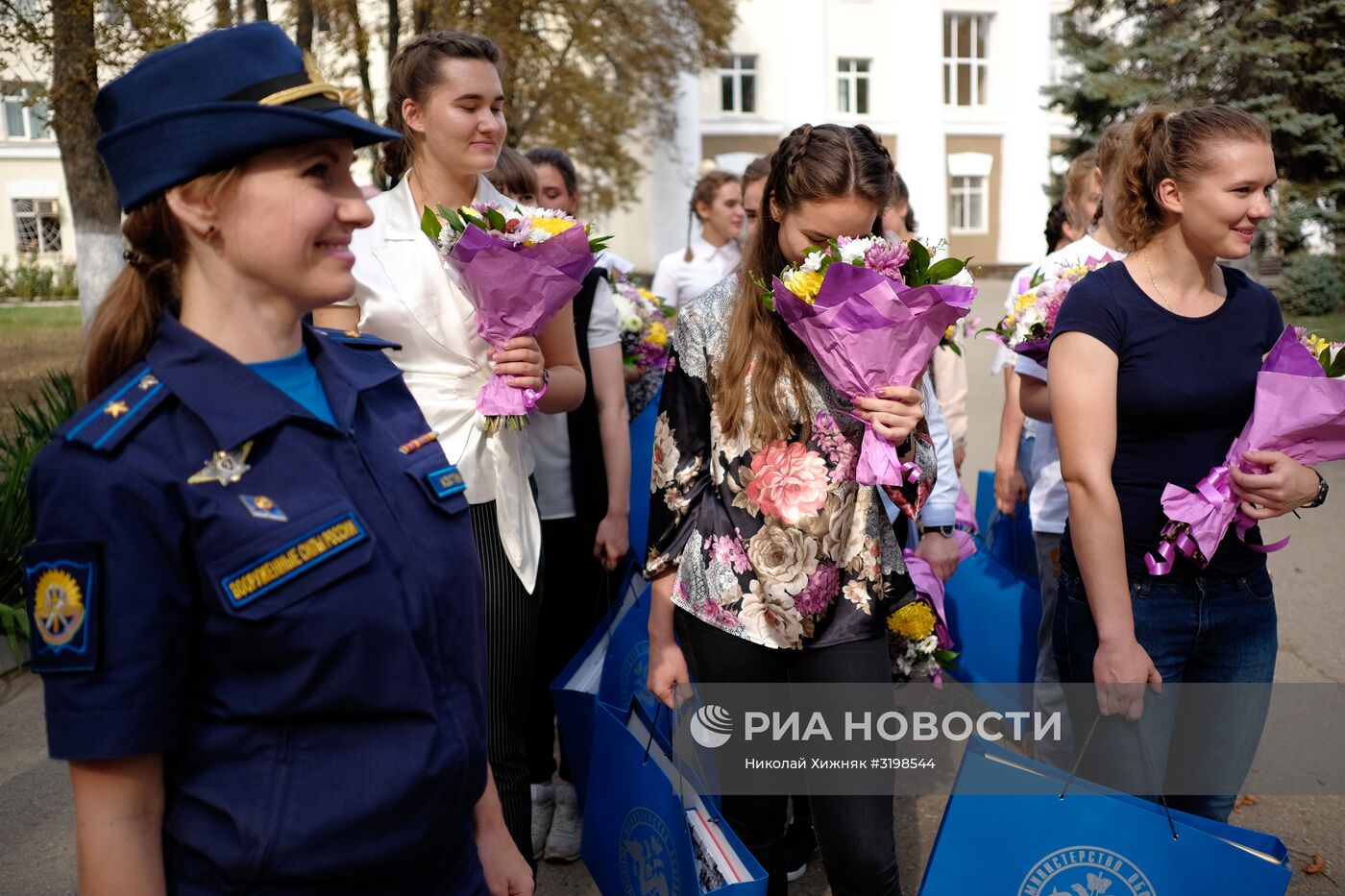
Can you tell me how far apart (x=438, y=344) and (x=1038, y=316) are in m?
1.83

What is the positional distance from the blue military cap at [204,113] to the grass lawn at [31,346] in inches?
289

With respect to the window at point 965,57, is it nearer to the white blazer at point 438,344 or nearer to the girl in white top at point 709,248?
the girl in white top at point 709,248

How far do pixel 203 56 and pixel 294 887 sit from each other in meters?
1.12

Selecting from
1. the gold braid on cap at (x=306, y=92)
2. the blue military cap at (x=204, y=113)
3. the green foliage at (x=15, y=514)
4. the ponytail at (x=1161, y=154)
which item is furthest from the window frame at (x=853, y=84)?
the blue military cap at (x=204, y=113)

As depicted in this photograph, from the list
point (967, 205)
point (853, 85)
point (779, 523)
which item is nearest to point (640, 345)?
point (779, 523)

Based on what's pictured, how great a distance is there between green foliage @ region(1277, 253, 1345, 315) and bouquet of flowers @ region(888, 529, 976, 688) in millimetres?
19243

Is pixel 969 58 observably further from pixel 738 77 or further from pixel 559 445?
pixel 559 445

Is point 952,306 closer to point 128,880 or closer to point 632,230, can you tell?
point 128,880

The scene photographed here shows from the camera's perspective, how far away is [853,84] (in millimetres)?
38156

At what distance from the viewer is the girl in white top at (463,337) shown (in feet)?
9.45

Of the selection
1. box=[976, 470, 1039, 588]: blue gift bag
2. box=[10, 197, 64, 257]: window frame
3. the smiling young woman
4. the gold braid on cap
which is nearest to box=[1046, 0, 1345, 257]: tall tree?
box=[976, 470, 1039, 588]: blue gift bag

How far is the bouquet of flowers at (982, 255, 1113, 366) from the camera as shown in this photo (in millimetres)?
3539

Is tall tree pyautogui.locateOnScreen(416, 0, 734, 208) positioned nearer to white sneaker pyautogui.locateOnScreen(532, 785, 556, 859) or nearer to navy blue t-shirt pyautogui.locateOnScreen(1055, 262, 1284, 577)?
white sneaker pyautogui.locateOnScreen(532, 785, 556, 859)

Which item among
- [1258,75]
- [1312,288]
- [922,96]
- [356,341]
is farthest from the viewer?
[922,96]
